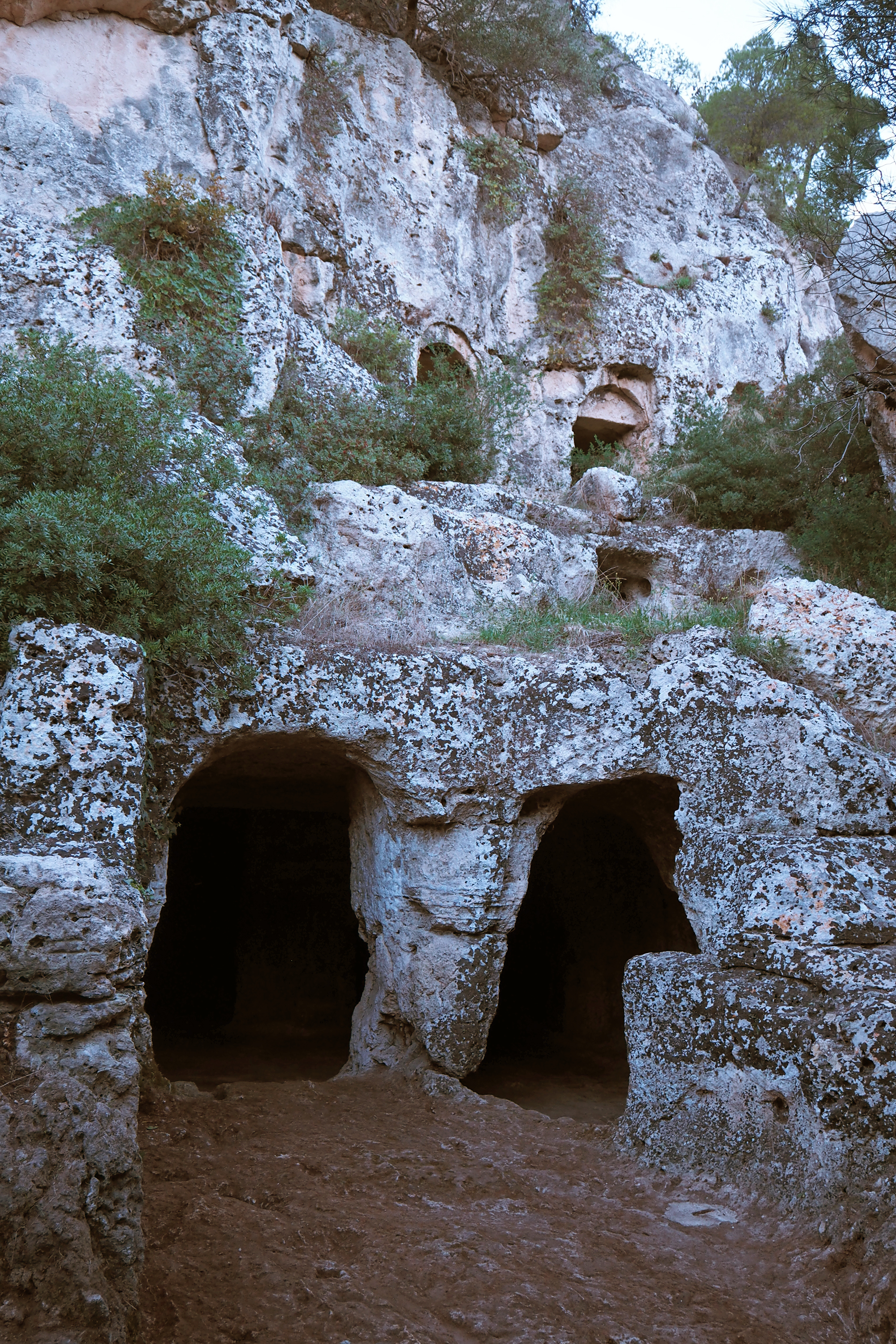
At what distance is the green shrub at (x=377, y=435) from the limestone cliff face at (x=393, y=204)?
0.41 m

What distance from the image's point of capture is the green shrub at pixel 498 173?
12844 mm

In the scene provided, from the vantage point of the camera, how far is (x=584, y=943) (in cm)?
947

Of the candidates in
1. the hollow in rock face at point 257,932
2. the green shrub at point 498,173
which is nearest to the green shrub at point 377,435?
the green shrub at point 498,173

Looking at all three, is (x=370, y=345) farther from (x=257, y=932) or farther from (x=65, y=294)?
(x=257, y=932)

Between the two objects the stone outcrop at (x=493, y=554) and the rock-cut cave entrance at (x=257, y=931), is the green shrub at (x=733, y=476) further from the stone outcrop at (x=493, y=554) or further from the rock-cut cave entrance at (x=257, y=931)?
the rock-cut cave entrance at (x=257, y=931)

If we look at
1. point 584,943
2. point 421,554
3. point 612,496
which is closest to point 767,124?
point 612,496

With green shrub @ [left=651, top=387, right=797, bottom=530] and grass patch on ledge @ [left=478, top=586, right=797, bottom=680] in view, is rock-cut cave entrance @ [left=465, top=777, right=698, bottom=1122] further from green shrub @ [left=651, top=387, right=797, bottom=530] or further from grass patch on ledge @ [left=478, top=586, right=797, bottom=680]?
green shrub @ [left=651, top=387, right=797, bottom=530]

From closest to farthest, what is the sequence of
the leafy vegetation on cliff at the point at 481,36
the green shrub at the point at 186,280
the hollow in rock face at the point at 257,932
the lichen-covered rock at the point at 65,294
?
the lichen-covered rock at the point at 65,294 → the green shrub at the point at 186,280 → the hollow in rock face at the point at 257,932 → the leafy vegetation on cliff at the point at 481,36

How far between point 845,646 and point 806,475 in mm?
4453

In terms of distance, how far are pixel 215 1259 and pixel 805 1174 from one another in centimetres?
251

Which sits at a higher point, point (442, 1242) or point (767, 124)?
point (767, 124)

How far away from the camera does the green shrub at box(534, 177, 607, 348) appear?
44.3 ft

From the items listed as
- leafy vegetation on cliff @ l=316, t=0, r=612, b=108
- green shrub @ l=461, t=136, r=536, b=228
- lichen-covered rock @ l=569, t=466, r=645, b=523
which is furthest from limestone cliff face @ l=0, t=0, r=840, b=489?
lichen-covered rock @ l=569, t=466, r=645, b=523

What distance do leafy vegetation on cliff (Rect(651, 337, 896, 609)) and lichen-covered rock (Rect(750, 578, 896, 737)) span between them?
2.26m
